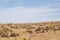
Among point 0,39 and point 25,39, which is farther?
point 0,39

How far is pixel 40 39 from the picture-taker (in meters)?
29.1

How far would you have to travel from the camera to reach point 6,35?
3400 cm

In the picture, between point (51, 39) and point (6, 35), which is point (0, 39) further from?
point (51, 39)

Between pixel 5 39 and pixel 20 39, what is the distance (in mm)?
3589

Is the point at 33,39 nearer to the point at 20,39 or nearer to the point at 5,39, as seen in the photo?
the point at 20,39

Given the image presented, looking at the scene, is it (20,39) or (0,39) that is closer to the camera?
(20,39)

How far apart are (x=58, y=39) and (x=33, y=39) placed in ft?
12.1

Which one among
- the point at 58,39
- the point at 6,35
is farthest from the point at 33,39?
the point at 6,35

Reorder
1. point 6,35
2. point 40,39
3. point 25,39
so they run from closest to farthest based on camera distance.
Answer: point 25,39 < point 40,39 < point 6,35

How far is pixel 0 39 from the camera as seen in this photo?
99.0 feet

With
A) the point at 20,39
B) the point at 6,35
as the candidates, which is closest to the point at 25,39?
the point at 20,39

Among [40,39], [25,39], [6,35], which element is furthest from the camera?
[6,35]

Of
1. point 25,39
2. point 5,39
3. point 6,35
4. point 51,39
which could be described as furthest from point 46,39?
point 6,35

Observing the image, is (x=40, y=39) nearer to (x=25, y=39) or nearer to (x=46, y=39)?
(x=46, y=39)
